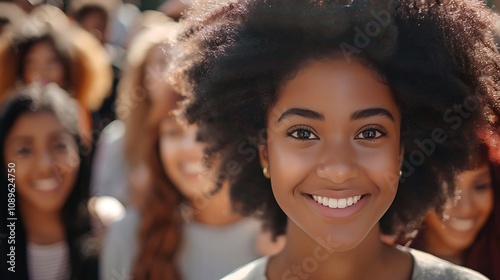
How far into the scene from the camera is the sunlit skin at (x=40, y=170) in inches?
132

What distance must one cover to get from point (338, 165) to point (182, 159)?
1.61m

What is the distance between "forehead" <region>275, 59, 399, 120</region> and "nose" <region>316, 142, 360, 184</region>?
0.33 feet

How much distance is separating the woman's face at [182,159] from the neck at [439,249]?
102 cm

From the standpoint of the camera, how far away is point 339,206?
82.0 inches

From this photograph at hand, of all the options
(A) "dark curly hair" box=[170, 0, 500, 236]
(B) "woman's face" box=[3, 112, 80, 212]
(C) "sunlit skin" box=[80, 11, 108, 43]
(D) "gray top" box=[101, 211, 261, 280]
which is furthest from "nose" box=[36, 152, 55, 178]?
(C) "sunlit skin" box=[80, 11, 108, 43]

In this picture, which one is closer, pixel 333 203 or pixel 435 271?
pixel 333 203

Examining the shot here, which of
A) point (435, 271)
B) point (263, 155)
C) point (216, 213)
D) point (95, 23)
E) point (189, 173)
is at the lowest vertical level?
point (95, 23)

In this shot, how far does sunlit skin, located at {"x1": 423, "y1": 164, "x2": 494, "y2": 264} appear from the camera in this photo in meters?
2.86

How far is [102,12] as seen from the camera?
659 centimetres

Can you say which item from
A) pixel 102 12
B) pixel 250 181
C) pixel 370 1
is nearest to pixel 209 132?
pixel 250 181

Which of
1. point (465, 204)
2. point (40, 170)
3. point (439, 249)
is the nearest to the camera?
point (465, 204)

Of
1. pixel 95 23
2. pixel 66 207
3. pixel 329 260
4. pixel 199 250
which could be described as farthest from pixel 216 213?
pixel 95 23

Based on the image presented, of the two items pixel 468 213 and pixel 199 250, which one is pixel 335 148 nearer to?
pixel 468 213
